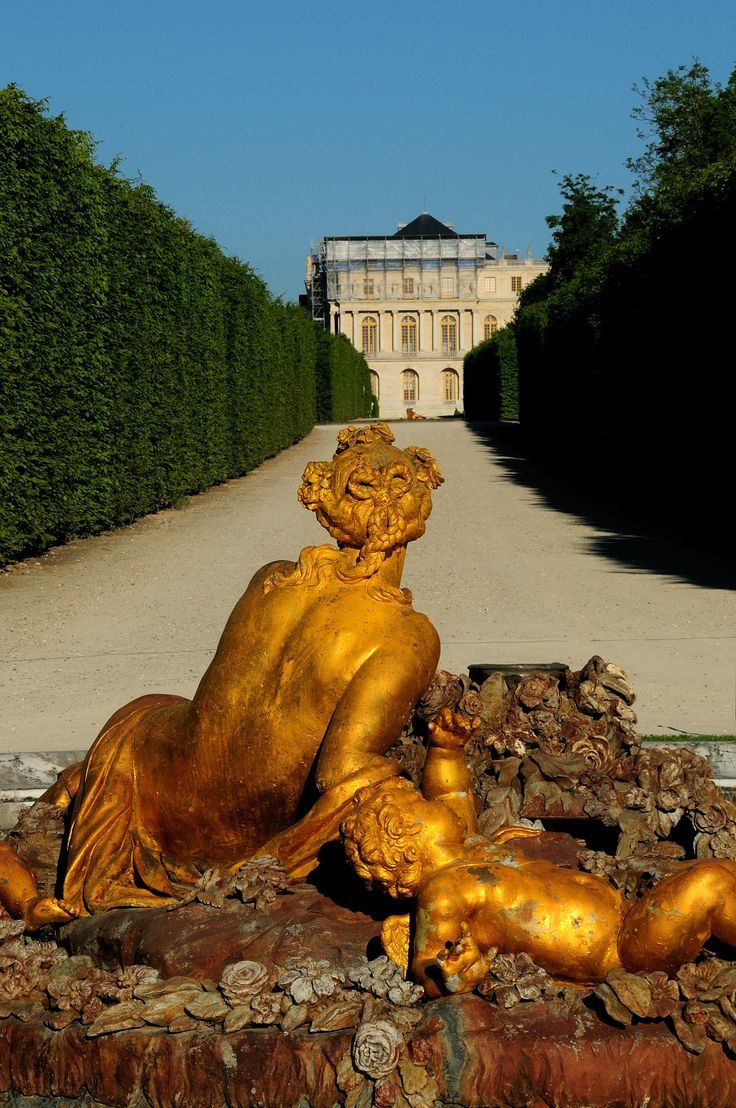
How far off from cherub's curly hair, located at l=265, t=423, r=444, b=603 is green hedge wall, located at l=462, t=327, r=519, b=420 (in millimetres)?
46013

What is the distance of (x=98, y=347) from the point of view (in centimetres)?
1538

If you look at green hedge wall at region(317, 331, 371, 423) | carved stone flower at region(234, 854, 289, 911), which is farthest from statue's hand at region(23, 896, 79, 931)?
green hedge wall at region(317, 331, 371, 423)

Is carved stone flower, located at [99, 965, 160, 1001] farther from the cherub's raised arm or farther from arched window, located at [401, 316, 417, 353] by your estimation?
arched window, located at [401, 316, 417, 353]

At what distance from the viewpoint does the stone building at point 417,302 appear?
90.4m

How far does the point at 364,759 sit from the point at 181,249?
17.2 metres

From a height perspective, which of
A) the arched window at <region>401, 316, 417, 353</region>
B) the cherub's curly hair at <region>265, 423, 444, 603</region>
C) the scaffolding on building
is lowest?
the cherub's curly hair at <region>265, 423, 444, 603</region>

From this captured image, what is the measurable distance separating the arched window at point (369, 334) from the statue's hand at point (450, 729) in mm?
88871

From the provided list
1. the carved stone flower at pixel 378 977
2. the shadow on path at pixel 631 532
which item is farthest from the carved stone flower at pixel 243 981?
the shadow on path at pixel 631 532

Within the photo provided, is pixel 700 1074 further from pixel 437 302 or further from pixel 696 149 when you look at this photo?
pixel 437 302

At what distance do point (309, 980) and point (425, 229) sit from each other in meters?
93.7

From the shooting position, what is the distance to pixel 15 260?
1302cm

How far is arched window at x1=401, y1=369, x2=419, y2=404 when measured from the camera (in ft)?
300

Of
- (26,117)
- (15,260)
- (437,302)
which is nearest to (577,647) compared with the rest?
(15,260)

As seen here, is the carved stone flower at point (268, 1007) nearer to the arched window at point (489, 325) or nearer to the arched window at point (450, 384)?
the arched window at point (450, 384)
